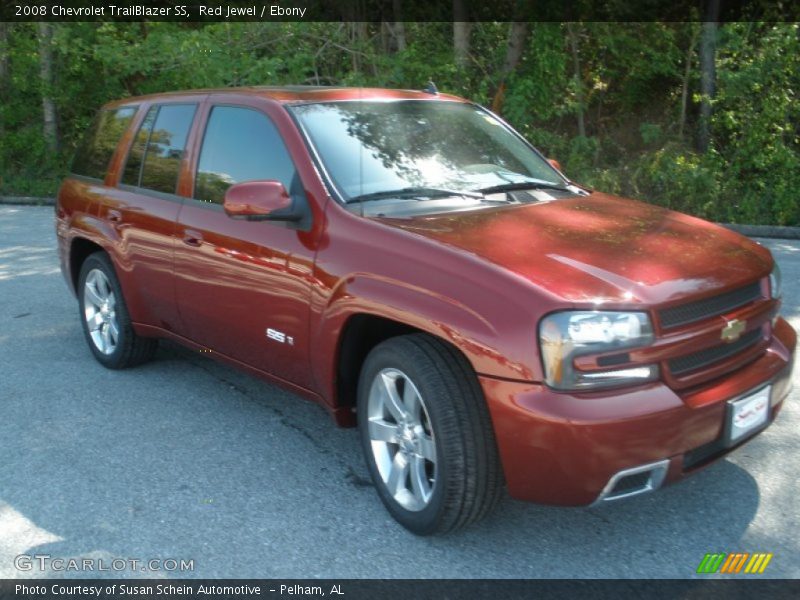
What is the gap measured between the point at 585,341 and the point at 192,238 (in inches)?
97.2

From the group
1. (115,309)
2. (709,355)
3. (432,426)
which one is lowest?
(115,309)

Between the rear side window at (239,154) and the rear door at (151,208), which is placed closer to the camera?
the rear side window at (239,154)

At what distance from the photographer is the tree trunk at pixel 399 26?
1650 cm

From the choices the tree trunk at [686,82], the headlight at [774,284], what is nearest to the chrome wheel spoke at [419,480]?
the headlight at [774,284]

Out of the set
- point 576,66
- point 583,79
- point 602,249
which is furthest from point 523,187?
point 583,79

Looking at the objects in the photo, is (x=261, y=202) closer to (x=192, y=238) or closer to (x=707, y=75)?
(x=192, y=238)

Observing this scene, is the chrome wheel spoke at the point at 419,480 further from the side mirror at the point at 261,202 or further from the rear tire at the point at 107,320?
the rear tire at the point at 107,320

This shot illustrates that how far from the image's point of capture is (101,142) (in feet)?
20.0

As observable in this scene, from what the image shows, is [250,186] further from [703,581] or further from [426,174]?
[703,581]

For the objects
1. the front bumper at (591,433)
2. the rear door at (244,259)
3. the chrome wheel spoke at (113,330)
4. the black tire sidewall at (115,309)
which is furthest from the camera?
the chrome wheel spoke at (113,330)

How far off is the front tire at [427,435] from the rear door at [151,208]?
180 cm

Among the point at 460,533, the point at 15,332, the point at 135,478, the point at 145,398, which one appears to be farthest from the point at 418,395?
the point at 15,332

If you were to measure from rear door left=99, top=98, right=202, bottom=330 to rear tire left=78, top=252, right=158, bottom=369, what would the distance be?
186mm

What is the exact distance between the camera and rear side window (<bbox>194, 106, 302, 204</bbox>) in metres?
4.37
